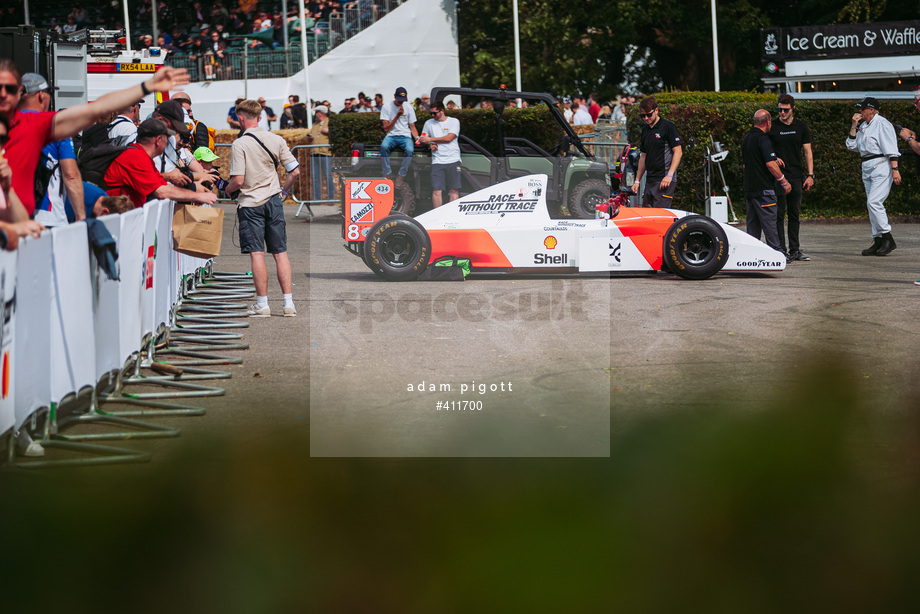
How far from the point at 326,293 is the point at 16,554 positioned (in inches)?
275

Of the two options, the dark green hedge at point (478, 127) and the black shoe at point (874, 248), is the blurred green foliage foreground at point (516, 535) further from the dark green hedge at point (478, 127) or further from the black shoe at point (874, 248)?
the dark green hedge at point (478, 127)

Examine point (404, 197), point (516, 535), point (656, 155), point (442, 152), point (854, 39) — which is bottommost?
point (516, 535)

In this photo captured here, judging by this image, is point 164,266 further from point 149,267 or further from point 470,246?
point 470,246

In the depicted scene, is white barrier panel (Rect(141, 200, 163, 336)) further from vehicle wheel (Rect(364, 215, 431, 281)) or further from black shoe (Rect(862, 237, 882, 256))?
black shoe (Rect(862, 237, 882, 256))

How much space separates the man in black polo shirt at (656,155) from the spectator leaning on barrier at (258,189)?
4500mm

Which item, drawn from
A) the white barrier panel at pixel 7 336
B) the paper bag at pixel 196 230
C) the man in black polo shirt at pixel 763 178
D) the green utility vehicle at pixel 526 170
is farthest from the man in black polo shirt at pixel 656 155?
the white barrier panel at pixel 7 336

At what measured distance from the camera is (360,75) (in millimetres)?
30500

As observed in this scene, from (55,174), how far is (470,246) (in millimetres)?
4859

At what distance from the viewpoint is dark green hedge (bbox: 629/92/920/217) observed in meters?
17.8

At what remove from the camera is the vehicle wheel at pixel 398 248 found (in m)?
10.5

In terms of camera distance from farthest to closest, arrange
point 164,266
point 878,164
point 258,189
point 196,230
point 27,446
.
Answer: point 878,164 → point 258,189 → point 196,230 → point 164,266 → point 27,446

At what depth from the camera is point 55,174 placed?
21.0 ft

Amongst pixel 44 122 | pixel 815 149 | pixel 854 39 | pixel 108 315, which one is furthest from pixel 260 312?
pixel 854 39

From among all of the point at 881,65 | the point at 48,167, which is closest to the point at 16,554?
the point at 48,167
